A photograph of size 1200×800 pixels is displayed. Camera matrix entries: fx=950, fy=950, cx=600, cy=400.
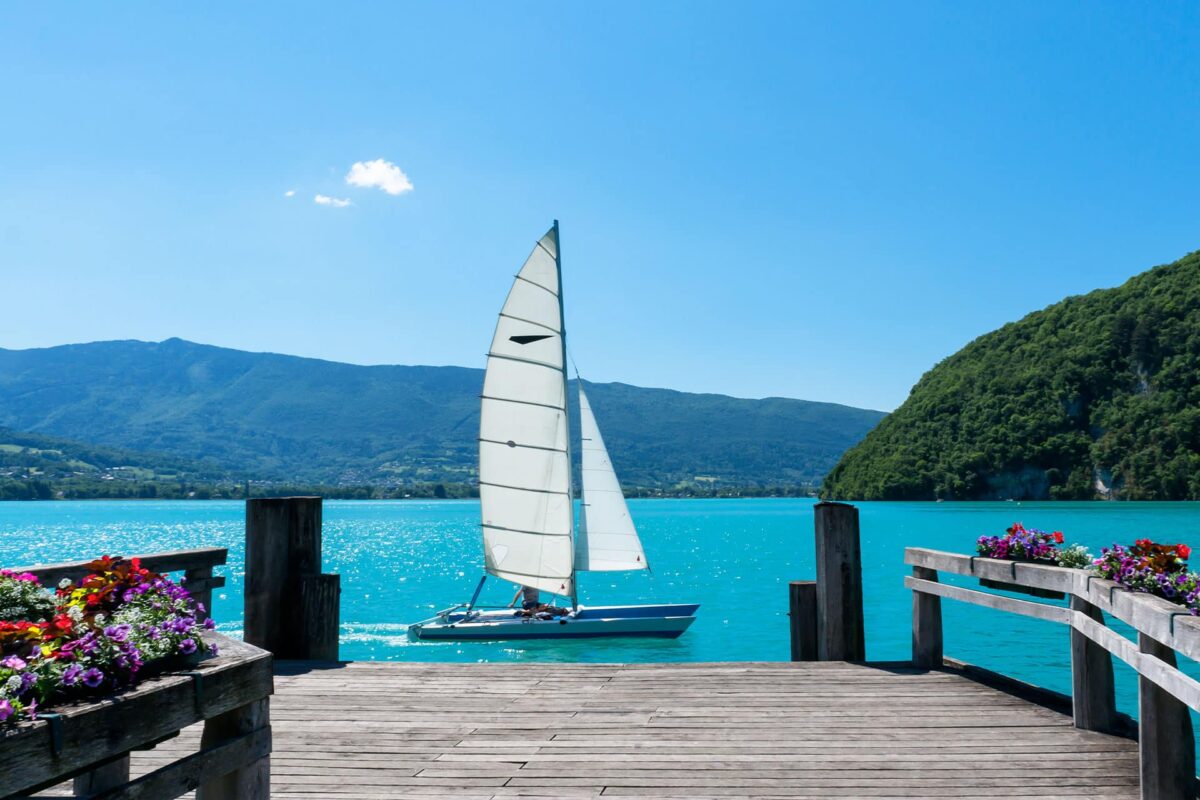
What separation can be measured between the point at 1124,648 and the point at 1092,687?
128 cm

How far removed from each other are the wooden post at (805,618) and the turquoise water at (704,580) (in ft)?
50.6

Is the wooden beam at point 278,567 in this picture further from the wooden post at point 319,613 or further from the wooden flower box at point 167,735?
the wooden flower box at point 167,735

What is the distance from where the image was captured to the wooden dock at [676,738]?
5.07m

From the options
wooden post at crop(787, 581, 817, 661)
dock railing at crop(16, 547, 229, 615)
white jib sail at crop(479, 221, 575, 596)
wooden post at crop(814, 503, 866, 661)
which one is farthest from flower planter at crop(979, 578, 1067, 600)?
white jib sail at crop(479, 221, 575, 596)

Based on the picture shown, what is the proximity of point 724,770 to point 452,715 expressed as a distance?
7.48 ft

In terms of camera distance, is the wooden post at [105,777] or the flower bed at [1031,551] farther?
the flower bed at [1031,551]

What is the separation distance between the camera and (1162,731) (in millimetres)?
4707

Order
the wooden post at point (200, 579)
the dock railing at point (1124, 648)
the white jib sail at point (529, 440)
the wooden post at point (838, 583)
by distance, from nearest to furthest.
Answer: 1. the dock railing at point (1124, 648)
2. the wooden post at point (200, 579)
3. the wooden post at point (838, 583)
4. the white jib sail at point (529, 440)

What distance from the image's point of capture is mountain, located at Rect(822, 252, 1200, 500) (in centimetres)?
13612

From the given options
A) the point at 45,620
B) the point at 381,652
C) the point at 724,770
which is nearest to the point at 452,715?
the point at 724,770

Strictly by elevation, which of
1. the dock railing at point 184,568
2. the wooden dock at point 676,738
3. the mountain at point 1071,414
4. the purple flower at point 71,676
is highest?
the mountain at point 1071,414

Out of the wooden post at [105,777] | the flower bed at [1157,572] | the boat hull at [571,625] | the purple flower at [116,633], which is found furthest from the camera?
the boat hull at [571,625]

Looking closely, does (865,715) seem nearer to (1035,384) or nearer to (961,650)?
(961,650)

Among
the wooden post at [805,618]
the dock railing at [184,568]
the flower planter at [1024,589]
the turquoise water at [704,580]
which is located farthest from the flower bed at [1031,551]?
the turquoise water at [704,580]
